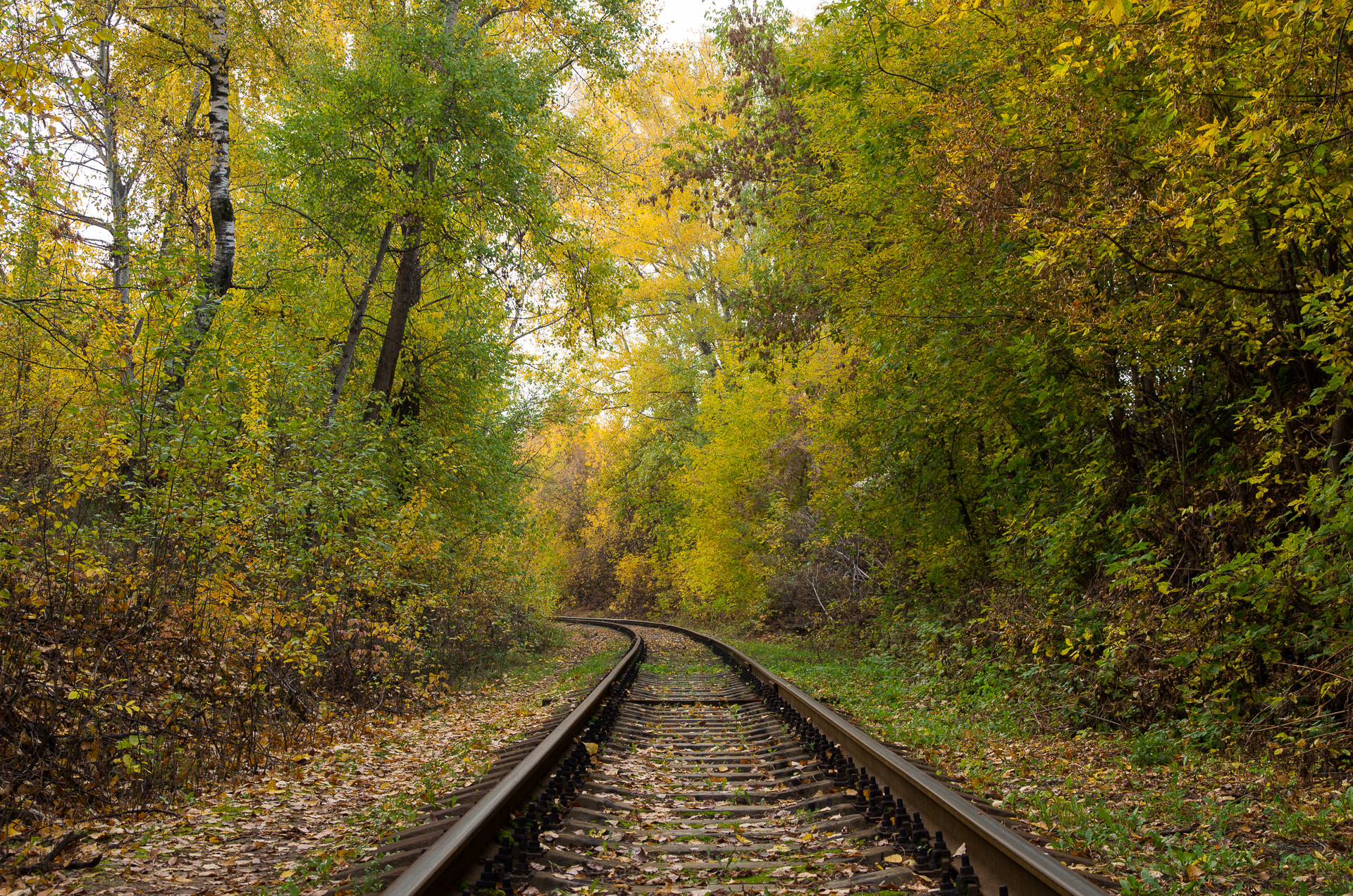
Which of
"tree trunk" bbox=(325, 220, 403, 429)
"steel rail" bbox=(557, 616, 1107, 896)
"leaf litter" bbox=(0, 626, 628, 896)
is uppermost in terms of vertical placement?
"tree trunk" bbox=(325, 220, 403, 429)

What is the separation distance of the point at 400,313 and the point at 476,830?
41.2 feet

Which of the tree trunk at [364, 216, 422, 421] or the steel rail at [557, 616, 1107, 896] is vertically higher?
the tree trunk at [364, 216, 422, 421]

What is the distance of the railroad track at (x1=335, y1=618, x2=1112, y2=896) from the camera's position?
137 inches

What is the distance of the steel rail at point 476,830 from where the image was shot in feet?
10.4

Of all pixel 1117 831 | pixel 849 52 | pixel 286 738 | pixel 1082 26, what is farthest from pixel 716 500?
pixel 1117 831

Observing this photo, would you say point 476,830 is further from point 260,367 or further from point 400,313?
point 400,313

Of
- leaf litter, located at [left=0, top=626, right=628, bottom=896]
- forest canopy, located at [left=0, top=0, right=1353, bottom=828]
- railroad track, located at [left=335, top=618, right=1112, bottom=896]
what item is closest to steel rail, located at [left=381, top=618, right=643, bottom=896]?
railroad track, located at [left=335, top=618, right=1112, bottom=896]

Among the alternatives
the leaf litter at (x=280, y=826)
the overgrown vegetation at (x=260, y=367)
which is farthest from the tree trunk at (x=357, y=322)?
the leaf litter at (x=280, y=826)

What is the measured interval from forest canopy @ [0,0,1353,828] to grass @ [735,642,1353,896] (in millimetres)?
517

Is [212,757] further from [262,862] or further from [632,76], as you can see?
[632,76]

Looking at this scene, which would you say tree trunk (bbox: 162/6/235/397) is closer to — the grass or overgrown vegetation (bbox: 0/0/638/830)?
overgrown vegetation (bbox: 0/0/638/830)

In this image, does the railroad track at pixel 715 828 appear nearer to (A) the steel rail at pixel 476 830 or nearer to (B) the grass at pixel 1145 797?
(A) the steel rail at pixel 476 830

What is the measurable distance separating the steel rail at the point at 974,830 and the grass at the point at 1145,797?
332 mm

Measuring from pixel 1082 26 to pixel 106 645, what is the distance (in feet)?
27.1
